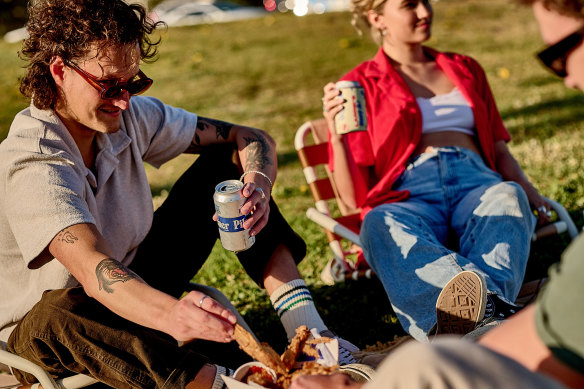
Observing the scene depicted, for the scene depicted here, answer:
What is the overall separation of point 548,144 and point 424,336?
358cm

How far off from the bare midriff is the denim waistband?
4 cm

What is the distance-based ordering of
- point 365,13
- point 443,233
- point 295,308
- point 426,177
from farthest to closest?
point 365,13 < point 426,177 < point 443,233 < point 295,308

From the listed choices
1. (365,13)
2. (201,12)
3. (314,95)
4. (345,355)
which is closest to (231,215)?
(345,355)

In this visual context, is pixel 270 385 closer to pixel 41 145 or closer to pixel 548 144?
pixel 41 145

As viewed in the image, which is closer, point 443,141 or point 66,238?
point 66,238

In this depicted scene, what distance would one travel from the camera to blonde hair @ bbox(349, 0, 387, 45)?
392 centimetres

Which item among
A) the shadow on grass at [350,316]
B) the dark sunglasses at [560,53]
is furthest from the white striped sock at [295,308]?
the dark sunglasses at [560,53]

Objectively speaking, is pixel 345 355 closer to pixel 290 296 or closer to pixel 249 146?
pixel 290 296

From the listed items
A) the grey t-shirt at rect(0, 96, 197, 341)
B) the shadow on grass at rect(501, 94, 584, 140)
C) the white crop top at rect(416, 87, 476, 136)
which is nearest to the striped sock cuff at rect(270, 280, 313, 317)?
the grey t-shirt at rect(0, 96, 197, 341)

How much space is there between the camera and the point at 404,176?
3.71 meters

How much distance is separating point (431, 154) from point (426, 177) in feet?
0.47

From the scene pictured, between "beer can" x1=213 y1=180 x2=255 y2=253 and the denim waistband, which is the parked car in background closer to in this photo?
the denim waistband

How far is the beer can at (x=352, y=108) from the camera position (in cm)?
329

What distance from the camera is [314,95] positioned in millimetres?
9570
